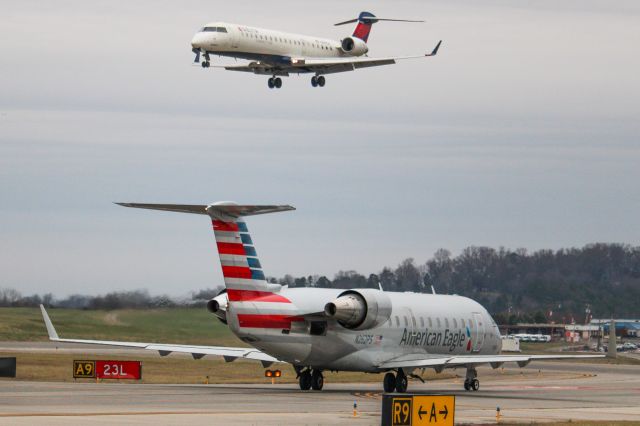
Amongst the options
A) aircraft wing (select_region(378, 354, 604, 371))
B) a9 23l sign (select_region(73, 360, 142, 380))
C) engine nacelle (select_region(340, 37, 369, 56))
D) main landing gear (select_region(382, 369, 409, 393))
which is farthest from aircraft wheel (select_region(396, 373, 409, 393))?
engine nacelle (select_region(340, 37, 369, 56))

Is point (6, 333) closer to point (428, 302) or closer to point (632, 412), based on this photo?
point (428, 302)

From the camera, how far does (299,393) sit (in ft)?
150

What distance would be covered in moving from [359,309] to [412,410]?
16265 millimetres

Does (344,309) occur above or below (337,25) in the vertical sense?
below

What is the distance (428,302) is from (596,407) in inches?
411

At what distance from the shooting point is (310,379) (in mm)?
47781

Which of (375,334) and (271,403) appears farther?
(375,334)

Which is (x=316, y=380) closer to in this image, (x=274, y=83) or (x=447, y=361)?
(x=447, y=361)

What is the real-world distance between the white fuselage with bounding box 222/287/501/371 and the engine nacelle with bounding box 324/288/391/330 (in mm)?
614

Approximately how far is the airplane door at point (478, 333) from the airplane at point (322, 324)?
112 cm

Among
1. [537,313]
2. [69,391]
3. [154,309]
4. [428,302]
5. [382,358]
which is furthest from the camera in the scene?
[537,313]

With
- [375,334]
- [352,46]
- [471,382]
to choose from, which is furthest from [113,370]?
[352,46]

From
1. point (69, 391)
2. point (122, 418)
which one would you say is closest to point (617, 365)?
point (69, 391)

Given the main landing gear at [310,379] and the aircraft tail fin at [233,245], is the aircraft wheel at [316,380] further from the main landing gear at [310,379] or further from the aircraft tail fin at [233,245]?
the aircraft tail fin at [233,245]
